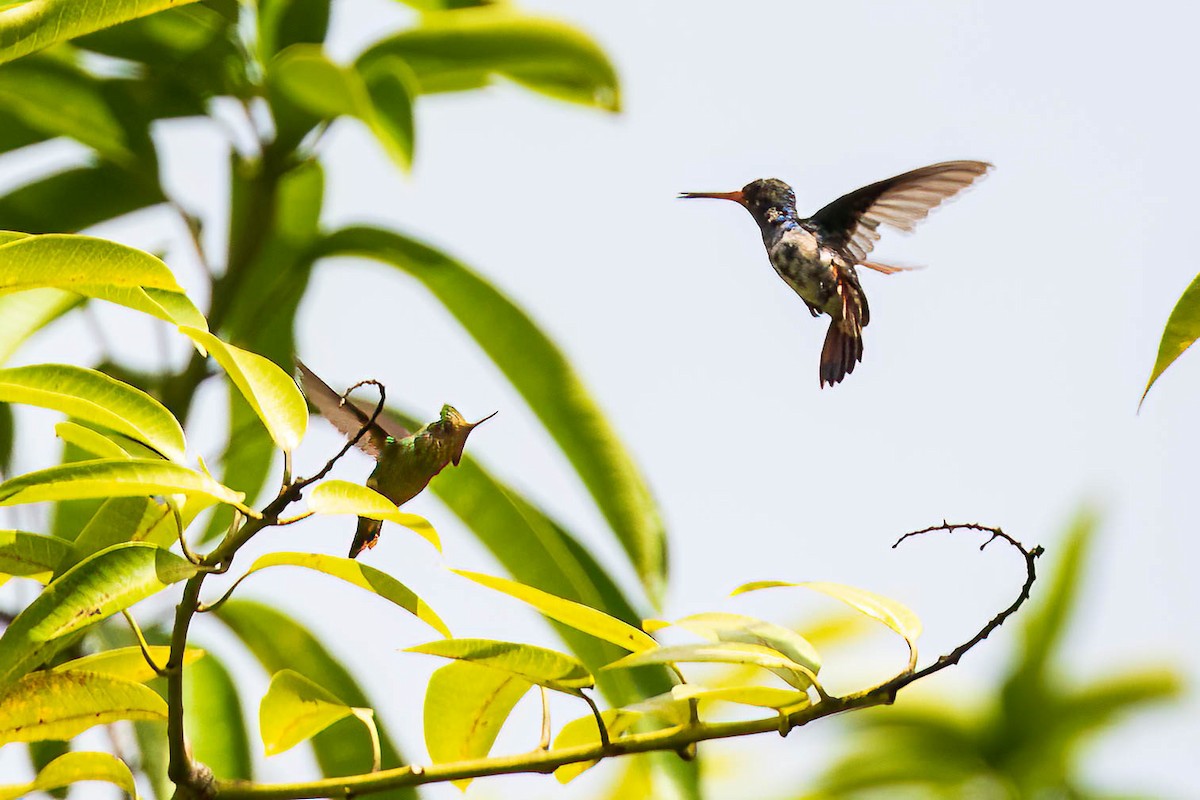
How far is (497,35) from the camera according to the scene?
2.09 meters

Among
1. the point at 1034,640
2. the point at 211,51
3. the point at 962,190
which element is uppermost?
the point at 211,51

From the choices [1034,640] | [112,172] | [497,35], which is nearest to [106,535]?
[497,35]

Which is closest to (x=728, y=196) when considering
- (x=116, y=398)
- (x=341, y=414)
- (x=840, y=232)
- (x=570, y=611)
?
(x=840, y=232)

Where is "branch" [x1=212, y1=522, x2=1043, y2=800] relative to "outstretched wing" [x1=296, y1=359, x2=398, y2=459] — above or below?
below

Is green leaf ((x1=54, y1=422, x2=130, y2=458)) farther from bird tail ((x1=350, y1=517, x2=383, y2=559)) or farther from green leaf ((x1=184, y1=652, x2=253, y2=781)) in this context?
green leaf ((x1=184, y1=652, x2=253, y2=781))

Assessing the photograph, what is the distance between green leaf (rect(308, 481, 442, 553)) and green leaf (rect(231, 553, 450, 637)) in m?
0.09

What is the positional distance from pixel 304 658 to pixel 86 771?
86 centimetres

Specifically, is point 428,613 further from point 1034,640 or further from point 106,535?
point 1034,640

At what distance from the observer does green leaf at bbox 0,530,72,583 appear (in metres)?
1.11

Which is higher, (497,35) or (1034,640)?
(497,35)

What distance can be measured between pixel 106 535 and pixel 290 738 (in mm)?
253

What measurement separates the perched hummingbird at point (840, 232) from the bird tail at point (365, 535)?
1.42 ft

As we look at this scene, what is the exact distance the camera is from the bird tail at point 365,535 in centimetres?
124

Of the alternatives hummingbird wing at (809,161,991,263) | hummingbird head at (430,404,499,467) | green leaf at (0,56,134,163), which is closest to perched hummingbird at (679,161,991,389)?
hummingbird wing at (809,161,991,263)
